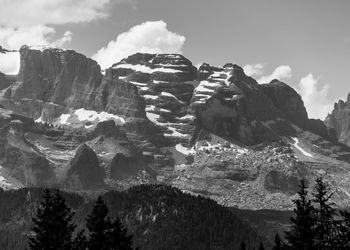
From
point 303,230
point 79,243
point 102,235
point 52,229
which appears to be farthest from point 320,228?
point 52,229

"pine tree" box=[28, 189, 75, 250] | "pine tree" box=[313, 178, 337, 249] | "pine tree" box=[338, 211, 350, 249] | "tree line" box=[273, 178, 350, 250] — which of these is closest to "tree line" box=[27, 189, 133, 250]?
"pine tree" box=[28, 189, 75, 250]

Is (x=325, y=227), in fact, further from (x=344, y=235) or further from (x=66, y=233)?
(x=66, y=233)

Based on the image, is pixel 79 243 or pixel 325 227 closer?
pixel 325 227

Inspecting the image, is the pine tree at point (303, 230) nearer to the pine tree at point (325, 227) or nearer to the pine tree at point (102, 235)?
the pine tree at point (325, 227)

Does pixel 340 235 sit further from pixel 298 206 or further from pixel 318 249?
pixel 298 206

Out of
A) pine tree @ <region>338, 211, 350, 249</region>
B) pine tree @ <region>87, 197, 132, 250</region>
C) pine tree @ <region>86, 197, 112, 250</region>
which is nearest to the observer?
pine tree @ <region>338, 211, 350, 249</region>

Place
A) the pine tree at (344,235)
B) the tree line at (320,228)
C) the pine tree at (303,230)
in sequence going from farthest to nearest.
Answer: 1. the pine tree at (303,230)
2. the tree line at (320,228)
3. the pine tree at (344,235)

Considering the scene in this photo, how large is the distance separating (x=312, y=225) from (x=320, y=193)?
7.92 ft

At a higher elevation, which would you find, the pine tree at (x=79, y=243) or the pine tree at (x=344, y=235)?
the pine tree at (x=344, y=235)

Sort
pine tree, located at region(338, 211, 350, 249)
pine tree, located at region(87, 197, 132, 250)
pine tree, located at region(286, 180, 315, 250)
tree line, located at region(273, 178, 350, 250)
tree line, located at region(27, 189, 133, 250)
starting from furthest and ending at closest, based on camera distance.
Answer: pine tree, located at region(87, 197, 132, 250) < tree line, located at region(27, 189, 133, 250) < pine tree, located at region(286, 180, 315, 250) < tree line, located at region(273, 178, 350, 250) < pine tree, located at region(338, 211, 350, 249)

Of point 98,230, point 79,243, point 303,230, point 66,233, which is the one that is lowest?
point 79,243

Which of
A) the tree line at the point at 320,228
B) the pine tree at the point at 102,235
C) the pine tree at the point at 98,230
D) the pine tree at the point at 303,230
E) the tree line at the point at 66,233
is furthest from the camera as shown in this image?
the pine tree at the point at 102,235

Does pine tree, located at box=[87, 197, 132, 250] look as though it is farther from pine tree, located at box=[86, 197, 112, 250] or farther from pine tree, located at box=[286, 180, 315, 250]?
pine tree, located at box=[286, 180, 315, 250]

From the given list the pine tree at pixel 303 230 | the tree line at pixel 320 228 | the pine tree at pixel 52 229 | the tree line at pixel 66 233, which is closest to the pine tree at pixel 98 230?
the tree line at pixel 66 233
